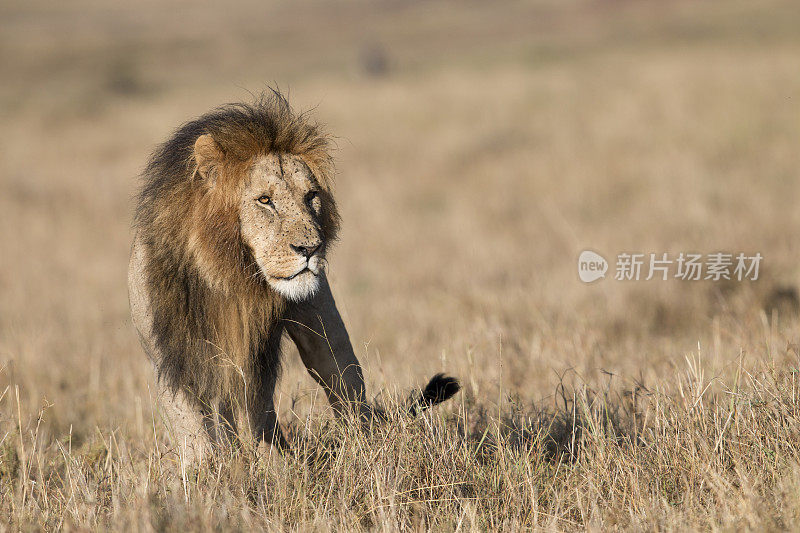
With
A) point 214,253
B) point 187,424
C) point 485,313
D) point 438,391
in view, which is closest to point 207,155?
point 214,253

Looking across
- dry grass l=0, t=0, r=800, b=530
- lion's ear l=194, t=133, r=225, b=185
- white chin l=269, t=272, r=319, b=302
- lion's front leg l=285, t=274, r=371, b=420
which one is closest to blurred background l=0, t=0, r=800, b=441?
dry grass l=0, t=0, r=800, b=530

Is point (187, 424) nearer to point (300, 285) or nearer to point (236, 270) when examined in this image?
point (236, 270)

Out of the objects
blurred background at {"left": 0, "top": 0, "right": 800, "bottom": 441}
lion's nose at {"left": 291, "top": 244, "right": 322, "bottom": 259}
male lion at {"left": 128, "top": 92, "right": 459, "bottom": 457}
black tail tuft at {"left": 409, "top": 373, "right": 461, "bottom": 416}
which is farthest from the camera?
blurred background at {"left": 0, "top": 0, "right": 800, "bottom": 441}

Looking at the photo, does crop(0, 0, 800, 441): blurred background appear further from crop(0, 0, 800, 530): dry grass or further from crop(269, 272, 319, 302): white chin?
crop(269, 272, 319, 302): white chin

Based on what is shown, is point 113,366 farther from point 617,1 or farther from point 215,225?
point 617,1

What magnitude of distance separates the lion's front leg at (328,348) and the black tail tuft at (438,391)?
0.93 ft

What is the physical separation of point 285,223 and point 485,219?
32.5ft

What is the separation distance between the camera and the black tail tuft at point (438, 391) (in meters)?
3.61

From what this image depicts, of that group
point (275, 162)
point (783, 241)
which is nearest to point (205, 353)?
point (275, 162)

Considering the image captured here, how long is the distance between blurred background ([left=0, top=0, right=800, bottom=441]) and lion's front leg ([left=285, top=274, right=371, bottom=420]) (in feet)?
1.27

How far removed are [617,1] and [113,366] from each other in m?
55.7

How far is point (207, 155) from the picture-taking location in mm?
3301

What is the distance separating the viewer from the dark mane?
3275 millimetres

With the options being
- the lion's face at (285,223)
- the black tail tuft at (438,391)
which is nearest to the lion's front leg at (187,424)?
the lion's face at (285,223)
